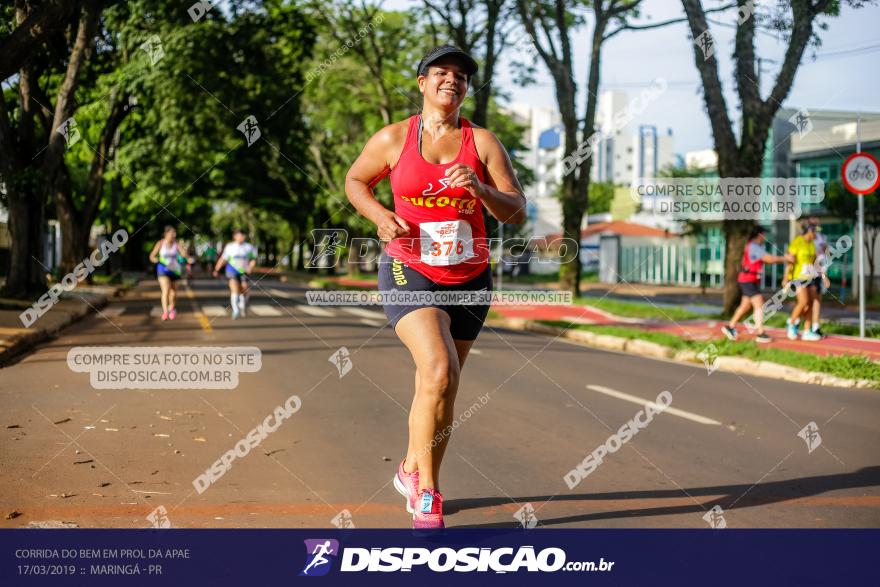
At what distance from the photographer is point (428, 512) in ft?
13.9

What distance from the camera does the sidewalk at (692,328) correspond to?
13.9 m

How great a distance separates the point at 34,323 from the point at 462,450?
10909mm

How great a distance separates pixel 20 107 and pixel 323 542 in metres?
20.6

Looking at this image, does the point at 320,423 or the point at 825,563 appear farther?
the point at 320,423

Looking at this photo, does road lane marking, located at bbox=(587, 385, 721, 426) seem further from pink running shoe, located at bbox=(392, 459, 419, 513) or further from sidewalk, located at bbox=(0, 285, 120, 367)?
sidewalk, located at bbox=(0, 285, 120, 367)

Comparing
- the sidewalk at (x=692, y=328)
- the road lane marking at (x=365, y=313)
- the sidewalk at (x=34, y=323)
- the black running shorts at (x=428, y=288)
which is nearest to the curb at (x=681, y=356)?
the sidewalk at (x=692, y=328)

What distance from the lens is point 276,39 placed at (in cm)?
2856

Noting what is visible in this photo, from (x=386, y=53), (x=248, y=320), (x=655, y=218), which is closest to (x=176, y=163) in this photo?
(x=248, y=320)

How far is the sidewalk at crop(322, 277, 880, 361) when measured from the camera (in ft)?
45.7

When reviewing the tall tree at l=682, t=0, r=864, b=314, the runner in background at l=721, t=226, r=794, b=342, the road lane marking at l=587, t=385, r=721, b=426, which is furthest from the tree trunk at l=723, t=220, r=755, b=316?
the road lane marking at l=587, t=385, r=721, b=426

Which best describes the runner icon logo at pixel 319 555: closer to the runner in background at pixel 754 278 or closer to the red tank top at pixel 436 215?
the red tank top at pixel 436 215

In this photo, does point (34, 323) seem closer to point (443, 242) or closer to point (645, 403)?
point (645, 403)

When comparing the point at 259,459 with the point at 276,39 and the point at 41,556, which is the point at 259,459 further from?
the point at 276,39

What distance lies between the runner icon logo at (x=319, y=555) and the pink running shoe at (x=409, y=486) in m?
0.53
